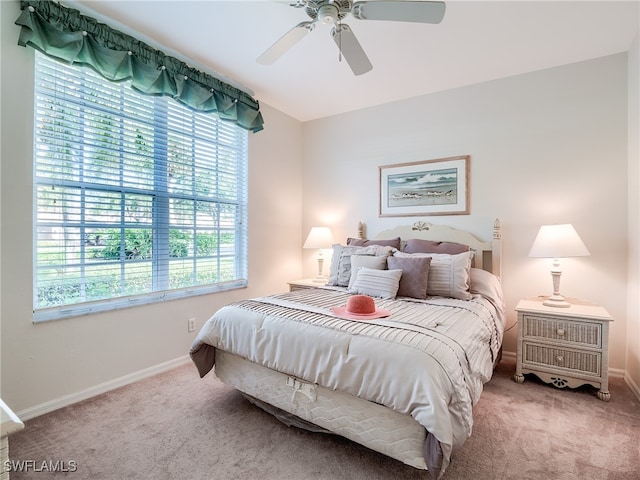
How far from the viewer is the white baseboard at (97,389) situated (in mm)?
1955

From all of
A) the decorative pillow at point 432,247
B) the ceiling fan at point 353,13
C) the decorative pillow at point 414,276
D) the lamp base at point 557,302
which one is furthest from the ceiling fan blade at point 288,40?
the lamp base at point 557,302

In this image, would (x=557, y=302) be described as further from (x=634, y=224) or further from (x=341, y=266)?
(x=341, y=266)

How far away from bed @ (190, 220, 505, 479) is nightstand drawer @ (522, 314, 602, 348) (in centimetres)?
21

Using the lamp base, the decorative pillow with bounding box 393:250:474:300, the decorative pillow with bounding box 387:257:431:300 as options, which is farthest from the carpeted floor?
the decorative pillow with bounding box 387:257:431:300

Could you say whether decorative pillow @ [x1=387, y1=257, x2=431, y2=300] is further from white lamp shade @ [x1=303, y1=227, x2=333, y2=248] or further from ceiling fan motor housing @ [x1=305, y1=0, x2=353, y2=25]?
ceiling fan motor housing @ [x1=305, y1=0, x2=353, y2=25]

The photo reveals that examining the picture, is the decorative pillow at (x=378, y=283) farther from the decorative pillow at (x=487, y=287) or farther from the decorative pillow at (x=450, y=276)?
the decorative pillow at (x=487, y=287)

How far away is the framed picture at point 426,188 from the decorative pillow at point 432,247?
0.44m

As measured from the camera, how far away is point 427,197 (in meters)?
3.34

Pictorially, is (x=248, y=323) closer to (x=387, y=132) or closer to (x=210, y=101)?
(x=210, y=101)

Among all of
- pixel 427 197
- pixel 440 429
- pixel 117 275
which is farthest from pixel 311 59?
pixel 440 429

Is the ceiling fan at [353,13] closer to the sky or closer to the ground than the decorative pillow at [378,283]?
closer to the sky

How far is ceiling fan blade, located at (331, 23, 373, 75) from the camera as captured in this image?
178 centimetres

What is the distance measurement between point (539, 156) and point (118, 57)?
350 centimetres

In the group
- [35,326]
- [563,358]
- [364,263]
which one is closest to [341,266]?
[364,263]
